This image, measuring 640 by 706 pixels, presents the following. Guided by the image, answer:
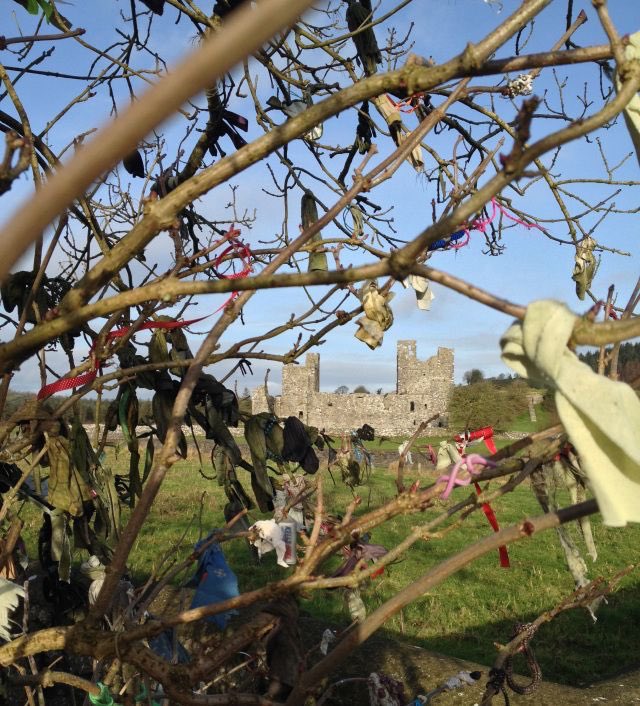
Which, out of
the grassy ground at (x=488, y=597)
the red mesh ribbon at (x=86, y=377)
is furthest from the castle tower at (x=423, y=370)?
the red mesh ribbon at (x=86, y=377)

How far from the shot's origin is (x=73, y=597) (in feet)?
6.95

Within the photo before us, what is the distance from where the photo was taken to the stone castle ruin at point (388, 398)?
104 feet

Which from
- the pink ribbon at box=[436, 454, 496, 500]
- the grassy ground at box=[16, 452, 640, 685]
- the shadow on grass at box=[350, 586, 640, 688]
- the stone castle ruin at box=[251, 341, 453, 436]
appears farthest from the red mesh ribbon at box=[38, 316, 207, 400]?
the stone castle ruin at box=[251, 341, 453, 436]

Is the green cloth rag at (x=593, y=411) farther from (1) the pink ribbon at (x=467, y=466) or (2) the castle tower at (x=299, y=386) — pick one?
(2) the castle tower at (x=299, y=386)

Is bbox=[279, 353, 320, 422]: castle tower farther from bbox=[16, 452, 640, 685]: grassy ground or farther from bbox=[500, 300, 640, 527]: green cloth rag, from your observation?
bbox=[500, 300, 640, 527]: green cloth rag

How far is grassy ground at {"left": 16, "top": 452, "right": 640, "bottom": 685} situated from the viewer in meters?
4.74

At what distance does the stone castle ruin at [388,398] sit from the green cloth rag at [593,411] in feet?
100

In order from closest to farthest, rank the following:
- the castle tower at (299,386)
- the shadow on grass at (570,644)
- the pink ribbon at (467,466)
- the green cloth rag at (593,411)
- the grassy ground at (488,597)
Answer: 1. the green cloth rag at (593,411)
2. the pink ribbon at (467,466)
3. the shadow on grass at (570,644)
4. the grassy ground at (488,597)
5. the castle tower at (299,386)

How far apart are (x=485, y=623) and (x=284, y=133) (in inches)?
213

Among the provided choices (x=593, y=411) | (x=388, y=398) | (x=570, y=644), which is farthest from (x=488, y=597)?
(x=388, y=398)

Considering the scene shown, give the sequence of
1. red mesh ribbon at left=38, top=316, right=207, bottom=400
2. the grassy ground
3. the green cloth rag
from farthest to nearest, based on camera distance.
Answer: the grassy ground < red mesh ribbon at left=38, top=316, right=207, bottom=400 < the green cloth rag

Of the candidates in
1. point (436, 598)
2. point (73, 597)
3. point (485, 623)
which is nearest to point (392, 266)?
point (73, 597)

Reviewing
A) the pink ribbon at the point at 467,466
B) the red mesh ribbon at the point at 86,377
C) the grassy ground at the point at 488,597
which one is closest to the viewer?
the pink ribbon at the point at 467,466

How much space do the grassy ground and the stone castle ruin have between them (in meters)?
22.7
